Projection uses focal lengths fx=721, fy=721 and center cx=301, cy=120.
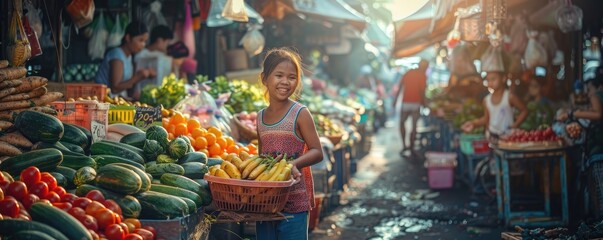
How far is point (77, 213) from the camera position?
4285 mm

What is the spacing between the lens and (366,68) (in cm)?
2969

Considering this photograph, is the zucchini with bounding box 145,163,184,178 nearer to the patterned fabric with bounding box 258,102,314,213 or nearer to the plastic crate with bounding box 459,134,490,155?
the patterned fabric with bounding box 258,102,314,213

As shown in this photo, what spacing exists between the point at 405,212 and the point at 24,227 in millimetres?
6905

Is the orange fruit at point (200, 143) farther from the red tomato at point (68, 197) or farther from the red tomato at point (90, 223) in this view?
the red tomato at point (90, 223)

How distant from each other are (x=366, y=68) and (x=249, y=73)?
1758cm

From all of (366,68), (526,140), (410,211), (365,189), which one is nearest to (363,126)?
(365,189)

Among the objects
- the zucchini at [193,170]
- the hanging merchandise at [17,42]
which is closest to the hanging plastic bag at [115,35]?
the hanging merchandise at [17,42]

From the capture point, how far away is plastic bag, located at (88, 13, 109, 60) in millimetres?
10070

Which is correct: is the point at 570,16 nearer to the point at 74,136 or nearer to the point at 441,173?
the point at 441,173

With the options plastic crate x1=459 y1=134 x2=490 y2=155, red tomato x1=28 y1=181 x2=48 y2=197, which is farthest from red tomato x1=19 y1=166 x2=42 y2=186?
plastic crate x1=459 y1=134 x2=490 y2=155

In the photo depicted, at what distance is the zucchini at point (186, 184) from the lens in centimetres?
533

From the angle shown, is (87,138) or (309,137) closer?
(309,137)

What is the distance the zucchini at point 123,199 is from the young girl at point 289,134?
32.7 inches

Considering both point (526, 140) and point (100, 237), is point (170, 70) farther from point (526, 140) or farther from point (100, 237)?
point (100, 237)
